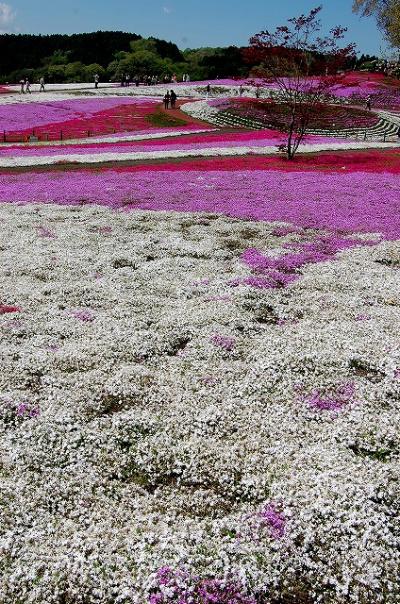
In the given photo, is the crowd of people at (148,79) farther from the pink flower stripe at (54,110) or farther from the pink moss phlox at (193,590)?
the pink moss phlox at (193,590)

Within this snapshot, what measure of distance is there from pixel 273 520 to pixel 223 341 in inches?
269

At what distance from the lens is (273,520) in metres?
9.13

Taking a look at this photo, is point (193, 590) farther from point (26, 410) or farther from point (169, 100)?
point (169, 100)

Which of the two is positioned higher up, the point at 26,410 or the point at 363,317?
the point at 363,317

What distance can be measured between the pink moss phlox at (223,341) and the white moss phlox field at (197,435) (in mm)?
50

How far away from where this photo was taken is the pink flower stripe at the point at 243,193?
2961 cm

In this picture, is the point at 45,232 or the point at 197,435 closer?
the point at 197,435

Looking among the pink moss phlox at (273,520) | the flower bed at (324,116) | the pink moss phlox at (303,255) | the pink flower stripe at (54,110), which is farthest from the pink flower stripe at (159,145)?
the pink moss phlox at (273,520)

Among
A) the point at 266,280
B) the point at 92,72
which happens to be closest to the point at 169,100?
the point at 92,72

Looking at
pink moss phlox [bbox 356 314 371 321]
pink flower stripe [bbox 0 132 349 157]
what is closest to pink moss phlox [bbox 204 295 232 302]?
pink moss phlox [bbox 356 314 371 321]

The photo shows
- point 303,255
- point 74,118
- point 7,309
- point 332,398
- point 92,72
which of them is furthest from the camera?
point 92,72

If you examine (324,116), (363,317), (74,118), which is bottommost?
(363,317)

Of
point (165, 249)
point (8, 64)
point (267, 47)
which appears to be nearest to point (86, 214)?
point (165, 249)

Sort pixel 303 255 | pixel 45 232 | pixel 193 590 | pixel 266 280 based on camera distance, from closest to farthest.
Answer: pixel 193 590
pixel 266 280
pixel 303 255
pixel 45 232
